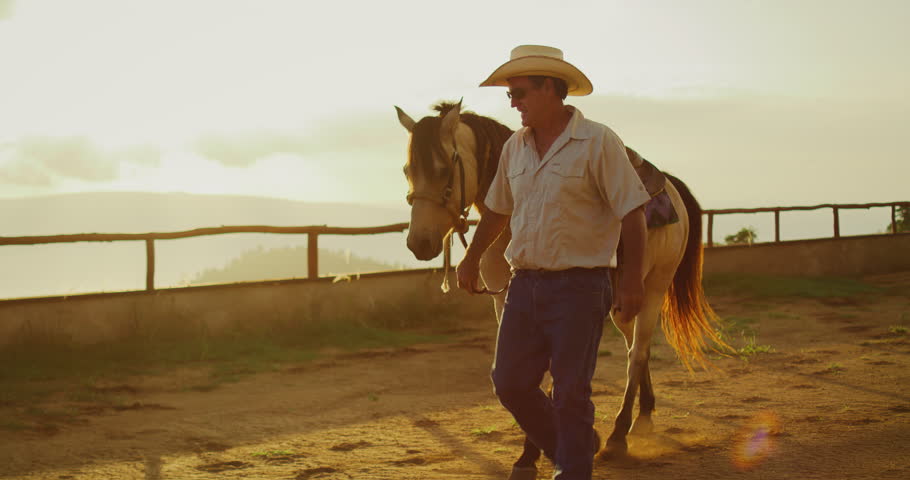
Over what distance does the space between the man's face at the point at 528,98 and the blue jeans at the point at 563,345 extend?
618mm

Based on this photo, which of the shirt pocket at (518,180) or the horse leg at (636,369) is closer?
the shirt pocket at (518,180)

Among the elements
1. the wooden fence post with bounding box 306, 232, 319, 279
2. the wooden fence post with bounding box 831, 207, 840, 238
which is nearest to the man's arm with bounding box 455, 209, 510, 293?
the wooden fence post with bounding box 306, 232, 319, 279

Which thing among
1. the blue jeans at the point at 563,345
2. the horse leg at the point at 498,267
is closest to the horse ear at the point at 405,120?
the horse leg at the point at 498,267

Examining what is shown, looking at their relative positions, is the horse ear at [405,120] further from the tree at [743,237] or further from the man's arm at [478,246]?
the tree at [743,237]

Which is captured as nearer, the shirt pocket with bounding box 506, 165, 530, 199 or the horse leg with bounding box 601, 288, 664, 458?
the shirt pocket with bounding box 506, 165, 530, 199

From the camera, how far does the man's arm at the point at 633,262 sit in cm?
321

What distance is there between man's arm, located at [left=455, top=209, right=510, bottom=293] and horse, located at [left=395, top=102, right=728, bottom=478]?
50 cm

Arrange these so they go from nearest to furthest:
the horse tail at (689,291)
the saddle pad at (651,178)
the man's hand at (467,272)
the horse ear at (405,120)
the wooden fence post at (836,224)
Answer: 1. the man's hand at (467,272)
2. the horse ear at (405,120)
3. the saddle pad at (651,178)
4. the horse tail at (689,291)
5. the wooden fence post at (836,224)

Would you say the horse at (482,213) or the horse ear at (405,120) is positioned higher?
the horse ear at (405,120)

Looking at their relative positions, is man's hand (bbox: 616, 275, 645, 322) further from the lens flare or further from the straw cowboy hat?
the lens flare

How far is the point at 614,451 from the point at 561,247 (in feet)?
6.54

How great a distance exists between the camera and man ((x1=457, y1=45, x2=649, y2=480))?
10.6ft

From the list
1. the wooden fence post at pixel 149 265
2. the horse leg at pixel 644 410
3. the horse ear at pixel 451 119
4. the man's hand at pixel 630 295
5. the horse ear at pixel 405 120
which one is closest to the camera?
the man's hand at pixel 630 295

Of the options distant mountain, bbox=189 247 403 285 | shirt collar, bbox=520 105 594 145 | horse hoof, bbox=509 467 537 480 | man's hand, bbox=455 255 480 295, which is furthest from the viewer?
distant mountain, bbox=189 247 403 285
